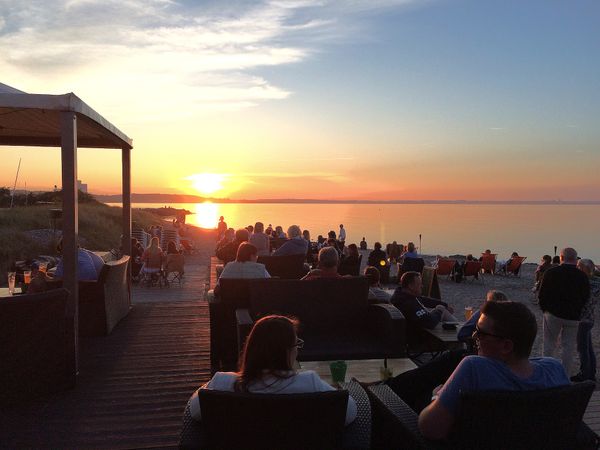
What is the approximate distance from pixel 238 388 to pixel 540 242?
5746cm

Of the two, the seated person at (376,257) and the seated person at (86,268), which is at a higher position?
the seated person at (86,268)

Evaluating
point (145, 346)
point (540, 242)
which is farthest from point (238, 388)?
point (540, 242)

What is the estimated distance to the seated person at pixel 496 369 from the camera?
1.96 metres

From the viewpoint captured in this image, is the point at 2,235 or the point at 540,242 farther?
the point at 540,242

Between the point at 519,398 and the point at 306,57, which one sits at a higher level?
the point at 306,57

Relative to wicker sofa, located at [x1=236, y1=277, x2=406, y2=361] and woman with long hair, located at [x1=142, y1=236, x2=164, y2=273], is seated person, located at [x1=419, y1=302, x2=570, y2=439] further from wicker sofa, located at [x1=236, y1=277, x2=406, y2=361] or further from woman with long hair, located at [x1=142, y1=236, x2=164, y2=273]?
woman with long hair, located at [x1=142, y1=236, x2=164, y2=273]

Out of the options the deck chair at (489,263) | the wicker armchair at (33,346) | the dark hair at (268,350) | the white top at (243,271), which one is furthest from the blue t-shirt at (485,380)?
the deck chair at (489,263)

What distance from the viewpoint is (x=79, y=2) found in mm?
7980

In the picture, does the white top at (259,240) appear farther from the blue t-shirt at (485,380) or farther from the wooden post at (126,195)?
the blue t-shirt at (485,380)

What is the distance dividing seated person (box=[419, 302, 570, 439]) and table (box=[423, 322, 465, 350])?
7.01 feet

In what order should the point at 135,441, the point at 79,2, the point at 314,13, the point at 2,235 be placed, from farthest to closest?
the point at 2,235 < the point at 314,13 < the point at 79,2 < the point at 135,441

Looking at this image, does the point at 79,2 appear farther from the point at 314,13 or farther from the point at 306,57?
the point at 306,57

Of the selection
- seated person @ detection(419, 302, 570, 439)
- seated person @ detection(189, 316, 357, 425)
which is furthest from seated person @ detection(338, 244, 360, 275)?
seated person @ detection(189, 316, 357, 425)

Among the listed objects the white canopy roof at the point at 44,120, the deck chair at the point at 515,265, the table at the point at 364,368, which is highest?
the white canopy roof at the point at 44,120
